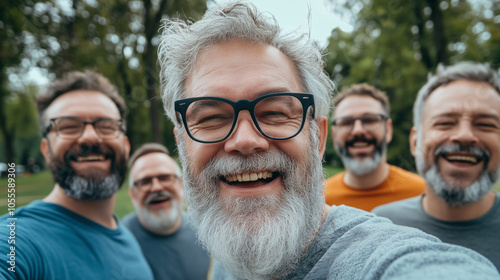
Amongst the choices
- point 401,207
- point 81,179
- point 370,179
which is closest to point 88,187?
point 81,179

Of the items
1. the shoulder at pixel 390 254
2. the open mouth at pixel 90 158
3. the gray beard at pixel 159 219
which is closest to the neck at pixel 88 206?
the open mouth at pixel 90 158

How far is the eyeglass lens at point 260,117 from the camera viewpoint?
1.32 m

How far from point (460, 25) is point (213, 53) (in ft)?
28.8

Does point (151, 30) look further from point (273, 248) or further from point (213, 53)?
point (273, 248)

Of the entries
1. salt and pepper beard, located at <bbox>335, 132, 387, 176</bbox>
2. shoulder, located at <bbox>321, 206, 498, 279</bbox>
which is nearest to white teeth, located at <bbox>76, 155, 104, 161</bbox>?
shoulder, located at <bbox>321, 206, 498, 279</bbox>

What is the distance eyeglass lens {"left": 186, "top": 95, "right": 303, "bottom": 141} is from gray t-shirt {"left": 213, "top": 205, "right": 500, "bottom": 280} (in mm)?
482

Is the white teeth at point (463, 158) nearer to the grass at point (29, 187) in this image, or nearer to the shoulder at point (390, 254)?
the grass at point (29, 187)

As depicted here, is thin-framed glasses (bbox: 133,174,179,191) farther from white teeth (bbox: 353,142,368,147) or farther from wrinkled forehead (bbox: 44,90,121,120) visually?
white teeth (bbox: 353,142,368,147)

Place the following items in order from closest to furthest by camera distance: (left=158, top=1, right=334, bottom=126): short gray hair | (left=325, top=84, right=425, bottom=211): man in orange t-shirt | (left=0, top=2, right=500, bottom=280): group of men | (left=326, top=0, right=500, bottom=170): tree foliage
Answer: (left=0, top=2, right=500, bottom=280): group of men
(left=158, top=1, right=334, bottom=126): short gray hair
(left=325, top=84, right=425, bottom=211): man in orange t-shirt
(left=326, top=0, right=500, bottom=170): tree foliage

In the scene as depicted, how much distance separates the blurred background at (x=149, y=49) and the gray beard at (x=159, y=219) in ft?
2.57

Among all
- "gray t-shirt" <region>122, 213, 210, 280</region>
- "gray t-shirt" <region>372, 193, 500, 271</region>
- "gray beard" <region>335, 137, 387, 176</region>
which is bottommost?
"gray t-shirt" <region>122, 213, 210, 280</region>

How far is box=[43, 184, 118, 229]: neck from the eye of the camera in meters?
2.30

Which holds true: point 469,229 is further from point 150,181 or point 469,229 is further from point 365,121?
point 150,181

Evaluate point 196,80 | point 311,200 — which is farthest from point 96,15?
point 311,200
